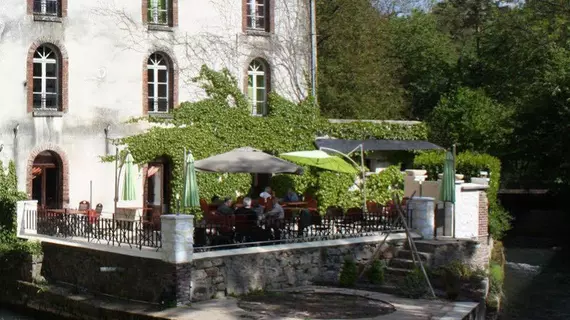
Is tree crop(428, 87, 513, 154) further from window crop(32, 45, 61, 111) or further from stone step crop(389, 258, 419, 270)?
window crop(32, 45, 61, 111)

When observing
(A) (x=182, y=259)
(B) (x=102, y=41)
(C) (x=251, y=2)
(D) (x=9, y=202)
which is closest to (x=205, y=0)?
(C) (x=251, y=2)

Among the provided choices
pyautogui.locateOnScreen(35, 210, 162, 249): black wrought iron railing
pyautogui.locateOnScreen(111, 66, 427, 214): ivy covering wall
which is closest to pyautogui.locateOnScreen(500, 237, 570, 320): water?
pyautogui.locateOnScreen(111, 66, 427, 214): ivy covering wall

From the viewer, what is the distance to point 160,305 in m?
16.4

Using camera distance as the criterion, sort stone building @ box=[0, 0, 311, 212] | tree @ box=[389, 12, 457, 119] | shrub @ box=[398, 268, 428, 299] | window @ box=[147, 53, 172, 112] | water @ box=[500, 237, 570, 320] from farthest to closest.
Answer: tree @ box=[389, 12, 457, 119] → window @ box=[147, 53, 172, 112] → stone building @ box=[0, 0, 311, 212] → water @ box=[500, 237, 570, 320] → shrub @ box=[398, 268, 428, 299]

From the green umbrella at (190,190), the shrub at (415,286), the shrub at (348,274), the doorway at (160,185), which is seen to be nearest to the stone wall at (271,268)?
the shrub at (348,274)

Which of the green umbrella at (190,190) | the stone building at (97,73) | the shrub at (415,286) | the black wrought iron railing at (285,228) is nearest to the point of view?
the shrub at (415,286)

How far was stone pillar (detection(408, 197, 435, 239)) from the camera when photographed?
67.4 ft

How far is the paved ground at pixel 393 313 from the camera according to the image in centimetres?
1525

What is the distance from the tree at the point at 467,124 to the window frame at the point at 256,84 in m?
8.98

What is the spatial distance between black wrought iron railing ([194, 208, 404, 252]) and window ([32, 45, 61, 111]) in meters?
7.54

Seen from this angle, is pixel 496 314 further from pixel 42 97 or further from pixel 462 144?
pixel 462 144

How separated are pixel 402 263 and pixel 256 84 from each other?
1039cm

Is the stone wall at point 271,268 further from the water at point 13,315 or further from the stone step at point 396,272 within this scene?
the water at point 13,315

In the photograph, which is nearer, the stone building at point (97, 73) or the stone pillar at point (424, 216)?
the stone pillar at point (424, 216)
